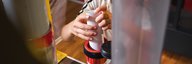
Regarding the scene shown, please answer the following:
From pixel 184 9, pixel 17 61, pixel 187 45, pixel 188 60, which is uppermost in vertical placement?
pixel 17 61

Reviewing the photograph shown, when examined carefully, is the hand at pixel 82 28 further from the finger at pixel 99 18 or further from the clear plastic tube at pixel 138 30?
the clear plastic tube at pixel 138 30

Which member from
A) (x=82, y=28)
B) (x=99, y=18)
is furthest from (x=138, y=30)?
(x=82, y=28)

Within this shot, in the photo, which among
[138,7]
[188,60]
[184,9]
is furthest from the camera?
[188,60]

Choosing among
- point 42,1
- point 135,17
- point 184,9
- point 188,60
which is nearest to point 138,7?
point 135,17

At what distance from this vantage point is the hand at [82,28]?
0.52 meters

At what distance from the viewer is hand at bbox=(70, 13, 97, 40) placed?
1.70 feet

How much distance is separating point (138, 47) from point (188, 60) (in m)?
1.60

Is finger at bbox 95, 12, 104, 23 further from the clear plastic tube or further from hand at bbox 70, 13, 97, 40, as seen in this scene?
the clear plastic tube

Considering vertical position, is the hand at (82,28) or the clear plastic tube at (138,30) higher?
the clear plastic tube at (138,30)

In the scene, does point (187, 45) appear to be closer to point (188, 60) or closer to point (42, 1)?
point (188, 60)

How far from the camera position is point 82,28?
0.67m

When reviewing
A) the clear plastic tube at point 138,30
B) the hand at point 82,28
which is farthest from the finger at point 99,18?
the clear plastic tube at point 138,30

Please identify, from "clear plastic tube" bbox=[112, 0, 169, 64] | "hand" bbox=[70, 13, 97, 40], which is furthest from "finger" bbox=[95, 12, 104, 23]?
"clear plastic tube" bbox=[112, 0, 169, 64]

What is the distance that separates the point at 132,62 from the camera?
11.9 inches
